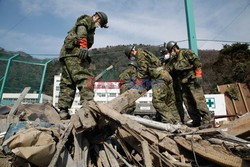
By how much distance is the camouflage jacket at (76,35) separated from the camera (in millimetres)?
3402

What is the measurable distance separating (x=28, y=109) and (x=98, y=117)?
5.45 feet

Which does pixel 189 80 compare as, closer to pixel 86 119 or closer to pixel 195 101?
pixel 195 101

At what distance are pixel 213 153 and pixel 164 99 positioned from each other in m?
1.87

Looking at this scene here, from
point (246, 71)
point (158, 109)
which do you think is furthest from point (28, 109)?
point (246, 71)

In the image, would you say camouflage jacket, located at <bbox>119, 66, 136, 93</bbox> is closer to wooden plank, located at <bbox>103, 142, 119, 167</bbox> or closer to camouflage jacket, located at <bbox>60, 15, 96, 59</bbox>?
camouflage jacket, located at <bbox>60, 15, 96, 59</bbox>

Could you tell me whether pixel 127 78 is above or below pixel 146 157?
above

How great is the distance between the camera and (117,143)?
2381mm

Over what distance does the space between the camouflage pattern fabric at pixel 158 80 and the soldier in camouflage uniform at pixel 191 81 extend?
11.7 inches

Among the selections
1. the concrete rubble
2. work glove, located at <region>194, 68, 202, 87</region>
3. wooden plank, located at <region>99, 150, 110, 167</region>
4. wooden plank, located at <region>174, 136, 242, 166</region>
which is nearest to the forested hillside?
work glove, located at <region>194, 68, 202, 87</region>

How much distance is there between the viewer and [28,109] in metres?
3.14

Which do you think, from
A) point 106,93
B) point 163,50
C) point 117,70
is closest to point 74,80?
point 163,50

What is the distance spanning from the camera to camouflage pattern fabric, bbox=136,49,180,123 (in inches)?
149

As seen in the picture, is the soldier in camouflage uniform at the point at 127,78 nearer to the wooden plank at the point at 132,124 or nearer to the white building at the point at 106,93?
the wooden plank at the point at 132,124

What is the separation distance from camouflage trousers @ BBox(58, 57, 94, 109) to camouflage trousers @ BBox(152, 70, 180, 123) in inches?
48.4
